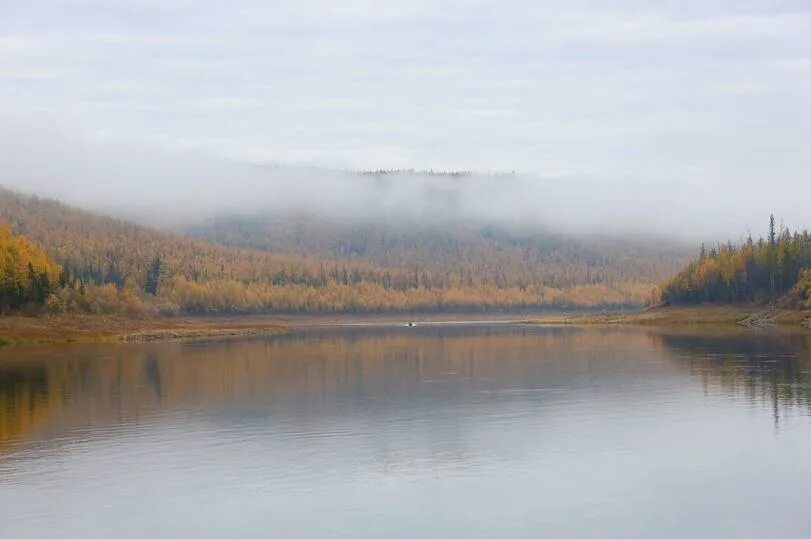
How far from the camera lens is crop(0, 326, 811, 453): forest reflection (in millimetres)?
65250

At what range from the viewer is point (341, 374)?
289 ft

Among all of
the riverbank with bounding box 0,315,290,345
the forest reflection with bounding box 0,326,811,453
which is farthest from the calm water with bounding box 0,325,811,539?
the riverbank with bounding box 0,315,290,345

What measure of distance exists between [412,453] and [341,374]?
42.7 meters

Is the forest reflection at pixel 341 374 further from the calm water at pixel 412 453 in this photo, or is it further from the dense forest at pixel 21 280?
the dense forest at pixel 21 280

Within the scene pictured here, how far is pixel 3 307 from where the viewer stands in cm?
14738

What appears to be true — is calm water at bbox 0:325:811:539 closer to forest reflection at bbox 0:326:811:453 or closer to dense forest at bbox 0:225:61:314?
forest reflection at bbox 0:326:811:453

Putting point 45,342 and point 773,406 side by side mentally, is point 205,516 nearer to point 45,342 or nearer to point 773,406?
point 773,406

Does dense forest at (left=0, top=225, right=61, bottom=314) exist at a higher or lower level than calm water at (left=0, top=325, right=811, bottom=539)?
higher

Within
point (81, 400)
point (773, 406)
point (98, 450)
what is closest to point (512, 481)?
point (98, 450)

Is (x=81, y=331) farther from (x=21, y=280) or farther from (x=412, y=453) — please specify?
(x=412, y=453)

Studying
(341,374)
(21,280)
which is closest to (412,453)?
(341,374)

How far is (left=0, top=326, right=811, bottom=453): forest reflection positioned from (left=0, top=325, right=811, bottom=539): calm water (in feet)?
1.36

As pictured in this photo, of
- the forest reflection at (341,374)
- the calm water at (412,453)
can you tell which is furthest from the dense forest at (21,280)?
the calm water at (412,453)

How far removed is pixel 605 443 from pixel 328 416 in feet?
56.9
